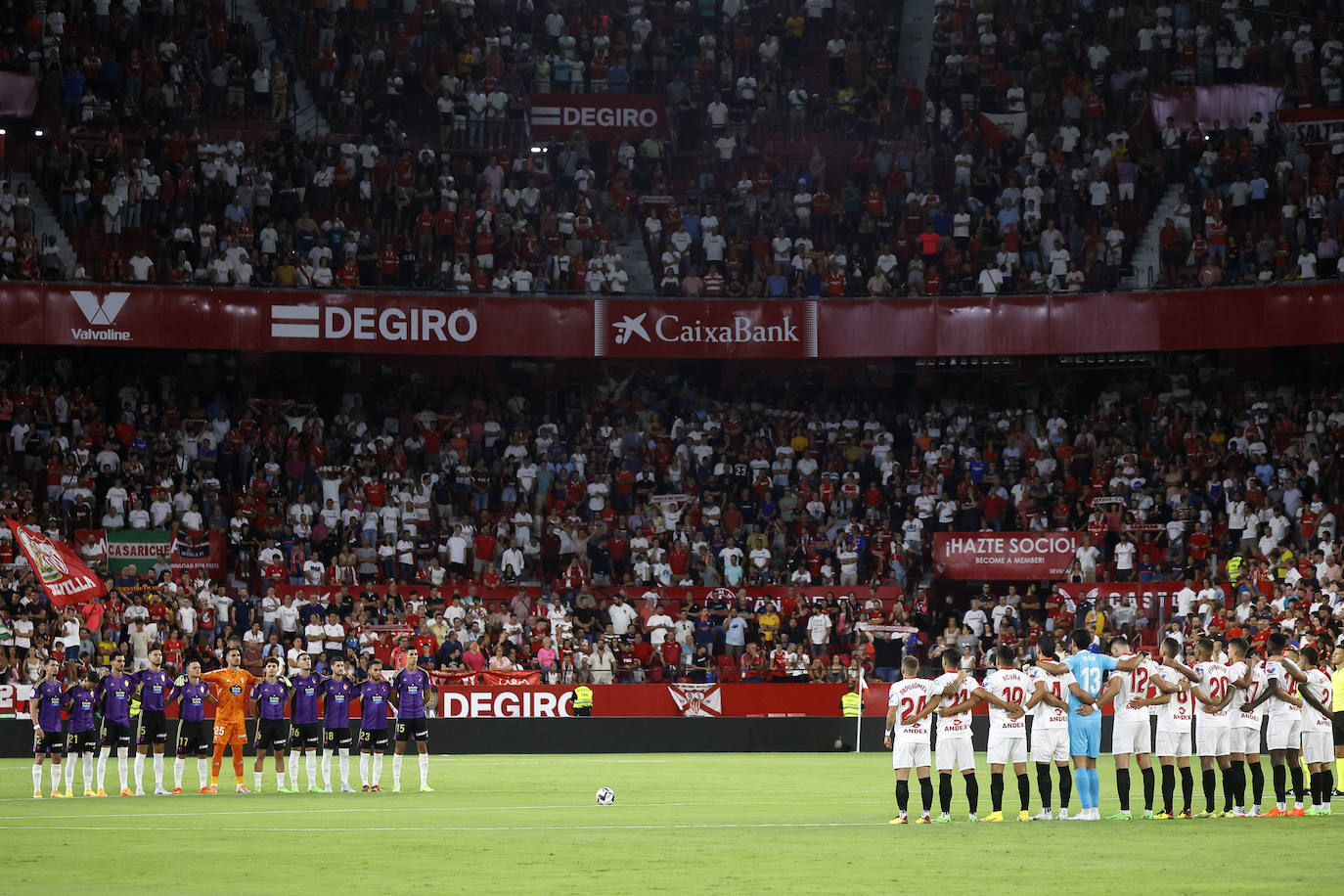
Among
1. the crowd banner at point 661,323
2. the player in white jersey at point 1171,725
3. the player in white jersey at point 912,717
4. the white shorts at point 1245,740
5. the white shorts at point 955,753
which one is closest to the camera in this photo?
the player in white jersey at point 912,717

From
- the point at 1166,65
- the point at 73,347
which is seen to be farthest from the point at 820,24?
the point at 73,347

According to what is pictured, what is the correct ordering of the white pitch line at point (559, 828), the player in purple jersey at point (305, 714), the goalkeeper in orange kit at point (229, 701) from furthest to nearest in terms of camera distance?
1. the player in purple jersey at point (305, 714)
2. the goalkeeper in orange kit at point (229, 701)
3. the white pitch line at point (559, 828)

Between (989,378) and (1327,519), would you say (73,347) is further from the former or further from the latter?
(1327,519)

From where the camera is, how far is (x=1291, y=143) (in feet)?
141

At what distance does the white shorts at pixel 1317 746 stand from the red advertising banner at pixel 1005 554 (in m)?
20.2

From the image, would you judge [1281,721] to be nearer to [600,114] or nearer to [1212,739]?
[1212,739]

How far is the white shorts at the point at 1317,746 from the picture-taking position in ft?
63.9

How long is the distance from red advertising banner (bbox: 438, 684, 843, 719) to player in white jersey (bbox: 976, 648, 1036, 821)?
17.2m

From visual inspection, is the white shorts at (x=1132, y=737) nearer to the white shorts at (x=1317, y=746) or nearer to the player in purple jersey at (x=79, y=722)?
the white shorts at (x=1317, y=746)

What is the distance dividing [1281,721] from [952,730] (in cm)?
379

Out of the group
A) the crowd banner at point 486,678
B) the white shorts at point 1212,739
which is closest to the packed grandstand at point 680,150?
the crowd banner at point 486,678

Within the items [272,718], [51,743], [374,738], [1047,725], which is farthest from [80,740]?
[1047,725]

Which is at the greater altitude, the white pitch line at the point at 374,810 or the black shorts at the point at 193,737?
the black shorts at the point at 193,737

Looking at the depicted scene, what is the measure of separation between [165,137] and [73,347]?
5.46 m
